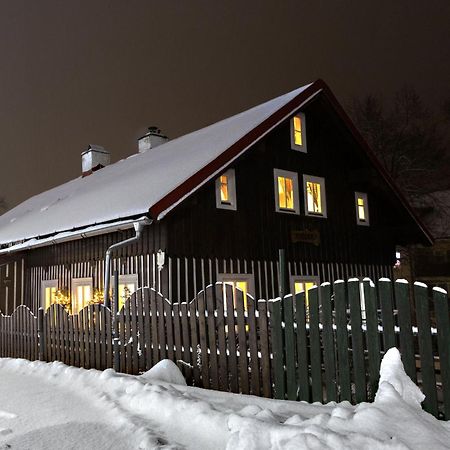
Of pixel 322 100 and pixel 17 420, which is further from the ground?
pixel 322 100

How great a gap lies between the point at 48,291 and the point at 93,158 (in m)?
9.44

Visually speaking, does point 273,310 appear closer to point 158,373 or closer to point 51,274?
point 158,373

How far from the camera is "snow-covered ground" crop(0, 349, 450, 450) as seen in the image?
3.93m

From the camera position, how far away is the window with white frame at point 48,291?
620 inches

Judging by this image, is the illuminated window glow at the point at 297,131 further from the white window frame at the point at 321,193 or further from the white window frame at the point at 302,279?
the white window frame at the point at 302,279

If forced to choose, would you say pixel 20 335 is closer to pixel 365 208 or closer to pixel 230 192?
pixel 230 192

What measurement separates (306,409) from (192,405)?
4.08 feet

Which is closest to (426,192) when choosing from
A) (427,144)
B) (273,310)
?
(427,144)

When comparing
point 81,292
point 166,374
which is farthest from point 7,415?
point 81,292

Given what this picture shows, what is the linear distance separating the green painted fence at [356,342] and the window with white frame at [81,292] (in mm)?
9010

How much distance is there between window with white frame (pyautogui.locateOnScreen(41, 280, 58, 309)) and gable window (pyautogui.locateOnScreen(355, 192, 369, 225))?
10272 mm

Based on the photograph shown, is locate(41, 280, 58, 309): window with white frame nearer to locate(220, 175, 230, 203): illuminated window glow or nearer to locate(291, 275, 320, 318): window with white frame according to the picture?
locate(220, 175, 230, 203): illuminated window glow

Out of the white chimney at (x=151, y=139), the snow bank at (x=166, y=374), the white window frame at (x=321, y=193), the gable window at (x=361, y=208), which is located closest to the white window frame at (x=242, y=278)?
the white window frame at (x=321, y=193)

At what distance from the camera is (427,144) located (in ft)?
97.6
